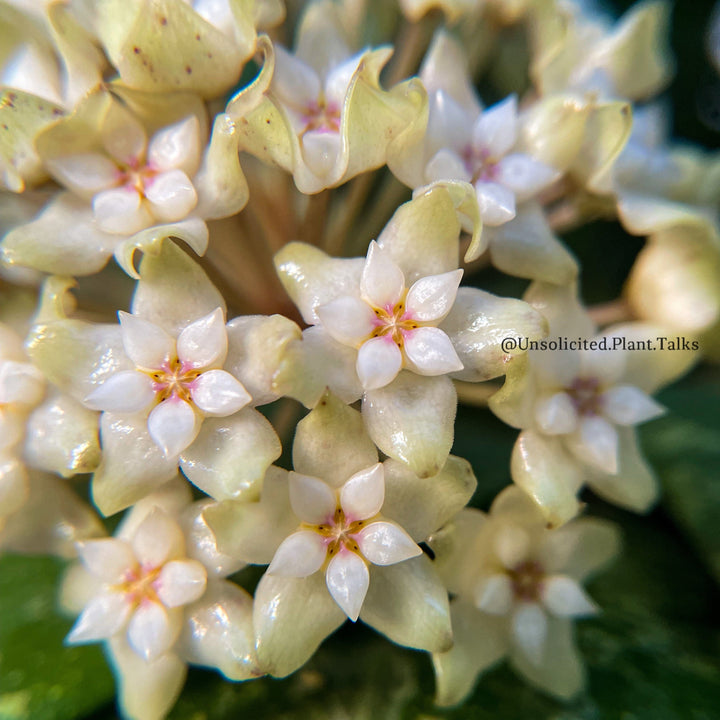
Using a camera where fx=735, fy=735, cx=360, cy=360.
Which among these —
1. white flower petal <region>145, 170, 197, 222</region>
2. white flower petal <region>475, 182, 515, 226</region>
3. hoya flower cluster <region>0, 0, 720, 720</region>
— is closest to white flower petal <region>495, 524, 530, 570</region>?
hoya flower cluster <region>0, 0, 720, 720</region>

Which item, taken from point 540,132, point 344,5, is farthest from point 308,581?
point 344,5

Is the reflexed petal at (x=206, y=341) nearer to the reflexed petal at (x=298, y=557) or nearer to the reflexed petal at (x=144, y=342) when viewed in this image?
the reflexed petal at (x=144, y=342)

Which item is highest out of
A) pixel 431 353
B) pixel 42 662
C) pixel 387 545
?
pixel 431 353

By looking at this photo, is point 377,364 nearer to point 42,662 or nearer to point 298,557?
point 298,557

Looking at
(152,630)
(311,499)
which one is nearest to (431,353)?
(311,499)

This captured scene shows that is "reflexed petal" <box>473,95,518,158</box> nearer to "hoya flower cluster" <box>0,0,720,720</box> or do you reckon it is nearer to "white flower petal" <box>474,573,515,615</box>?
"hoya flower cluster" <box>0,0,720,720</box>
